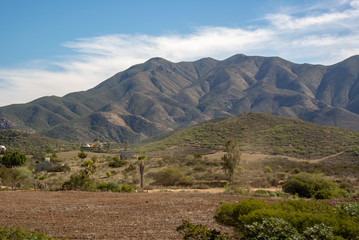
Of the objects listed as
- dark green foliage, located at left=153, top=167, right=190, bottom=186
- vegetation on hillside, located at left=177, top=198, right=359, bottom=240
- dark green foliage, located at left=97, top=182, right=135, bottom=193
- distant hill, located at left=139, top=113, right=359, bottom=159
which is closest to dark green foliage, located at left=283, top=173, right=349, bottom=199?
dark green foliage, located at left=153, top=167, right=190, bottom=186

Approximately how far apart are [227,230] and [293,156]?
4034 cm

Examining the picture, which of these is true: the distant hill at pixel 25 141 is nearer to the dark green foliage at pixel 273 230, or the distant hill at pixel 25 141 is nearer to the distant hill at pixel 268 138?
the distant hill at pixel 268 138

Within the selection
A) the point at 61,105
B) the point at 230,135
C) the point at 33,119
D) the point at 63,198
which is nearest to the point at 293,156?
the point at 230,135

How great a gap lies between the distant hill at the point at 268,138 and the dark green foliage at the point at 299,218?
4175 cm

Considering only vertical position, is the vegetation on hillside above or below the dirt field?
above

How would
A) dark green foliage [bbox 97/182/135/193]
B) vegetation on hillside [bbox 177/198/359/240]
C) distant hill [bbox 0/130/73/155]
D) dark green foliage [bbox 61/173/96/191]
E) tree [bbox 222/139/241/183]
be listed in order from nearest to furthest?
vegetation on hillside [bbox 177/198/359/240], dark green foliage [bbox 97/182/135/193], dark green foliage [bbox 61/173/96/191], tree [bbox 222/139/241/183], distant hill [bbox 0/130/73/155]

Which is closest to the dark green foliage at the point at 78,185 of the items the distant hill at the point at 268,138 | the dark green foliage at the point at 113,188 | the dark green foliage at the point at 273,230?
the dark green foliage at the point at 113,188

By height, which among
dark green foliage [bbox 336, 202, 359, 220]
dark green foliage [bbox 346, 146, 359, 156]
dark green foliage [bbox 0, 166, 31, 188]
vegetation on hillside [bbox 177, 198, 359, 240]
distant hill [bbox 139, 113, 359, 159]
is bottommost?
dark green foliage [bbox 346, 146, 359, 156]

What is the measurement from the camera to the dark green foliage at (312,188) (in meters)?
18.6

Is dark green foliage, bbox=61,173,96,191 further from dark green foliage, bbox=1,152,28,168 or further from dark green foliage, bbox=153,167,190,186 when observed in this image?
dark green foliage, bbox=1,152,28,168

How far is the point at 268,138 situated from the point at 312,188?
40259mm

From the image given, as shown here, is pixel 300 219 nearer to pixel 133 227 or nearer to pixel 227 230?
pixel 227 230

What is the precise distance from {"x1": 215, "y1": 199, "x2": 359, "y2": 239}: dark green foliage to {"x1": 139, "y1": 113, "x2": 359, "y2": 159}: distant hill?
41753 millimetres

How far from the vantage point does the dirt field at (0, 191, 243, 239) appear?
11148 millimetres
